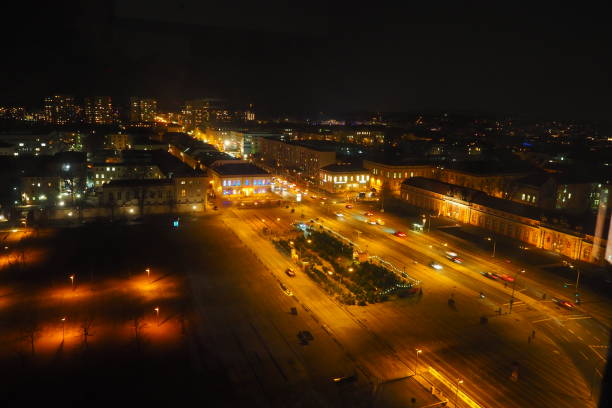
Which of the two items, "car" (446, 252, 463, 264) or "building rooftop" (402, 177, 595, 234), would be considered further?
"building rooftop" (402, 177, 595, 234)

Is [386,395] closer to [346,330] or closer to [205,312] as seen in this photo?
[346,330]

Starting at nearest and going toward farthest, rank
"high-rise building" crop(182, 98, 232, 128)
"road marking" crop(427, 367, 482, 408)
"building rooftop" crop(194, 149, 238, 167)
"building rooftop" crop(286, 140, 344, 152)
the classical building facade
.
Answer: "road marking" crop(427, 367, 482, 408) < the classical building facade < "building rooftop" crop(194, 149, 238, 167) < "building rooftop" crop(286, 140, 344, 152) < "high-rise building" crop(182, 98, 232, 128)

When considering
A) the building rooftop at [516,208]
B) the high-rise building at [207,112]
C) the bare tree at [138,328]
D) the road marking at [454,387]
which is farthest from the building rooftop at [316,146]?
the high-rise building at [207,112]

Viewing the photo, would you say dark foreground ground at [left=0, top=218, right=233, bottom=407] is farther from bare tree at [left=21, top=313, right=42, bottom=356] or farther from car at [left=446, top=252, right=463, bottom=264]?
car at [left=446, top=252, right=463, bottom=264]

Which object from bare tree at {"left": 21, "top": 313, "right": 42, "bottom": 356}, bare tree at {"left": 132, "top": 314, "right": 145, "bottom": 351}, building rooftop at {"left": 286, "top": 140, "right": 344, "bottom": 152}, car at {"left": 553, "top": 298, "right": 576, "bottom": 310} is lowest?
bare tree at {"left": 21, "top": 313, "right": 42, "bottom": 356}

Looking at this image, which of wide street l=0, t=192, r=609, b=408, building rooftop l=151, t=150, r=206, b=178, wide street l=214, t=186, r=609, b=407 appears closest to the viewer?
wide street l=0, t=192, r=609, b=408

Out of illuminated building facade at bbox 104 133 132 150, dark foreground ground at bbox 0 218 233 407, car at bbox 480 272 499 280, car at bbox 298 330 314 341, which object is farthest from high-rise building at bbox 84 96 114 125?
car at bbox 298 330 314 341

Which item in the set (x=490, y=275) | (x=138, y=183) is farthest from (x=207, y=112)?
(x=490, y=275)
